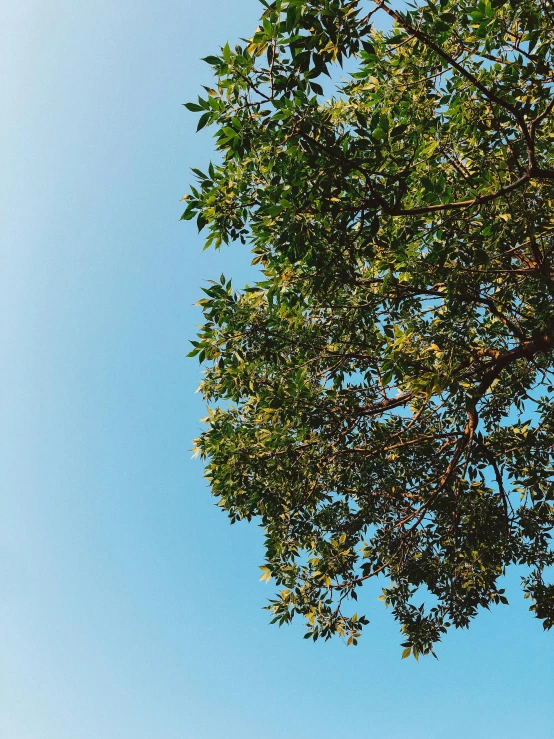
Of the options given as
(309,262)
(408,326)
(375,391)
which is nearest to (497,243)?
(408,326)

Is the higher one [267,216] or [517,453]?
[517,453]

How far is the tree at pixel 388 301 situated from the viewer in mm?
6266

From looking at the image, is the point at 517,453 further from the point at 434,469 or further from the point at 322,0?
the point at 322,0

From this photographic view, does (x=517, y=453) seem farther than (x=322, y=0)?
Yes

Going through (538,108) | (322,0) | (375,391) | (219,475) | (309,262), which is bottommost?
(219,475)

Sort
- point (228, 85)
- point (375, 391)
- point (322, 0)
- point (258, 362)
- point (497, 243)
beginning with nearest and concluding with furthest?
point (322, 0), point (228, 85), point (497, 243), point (258, 362), point (375, 391)

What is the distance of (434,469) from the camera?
10.5 m

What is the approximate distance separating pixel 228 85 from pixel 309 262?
202 centimetres

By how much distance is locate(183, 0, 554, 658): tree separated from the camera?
6266 millimetres

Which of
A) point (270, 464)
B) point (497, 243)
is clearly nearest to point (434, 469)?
point (270, 464)

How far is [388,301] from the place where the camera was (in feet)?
29.1

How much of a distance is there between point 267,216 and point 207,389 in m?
3.99

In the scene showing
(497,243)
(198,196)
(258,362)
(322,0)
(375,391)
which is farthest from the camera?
(375,391)

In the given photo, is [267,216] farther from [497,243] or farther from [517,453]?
[517,453]
